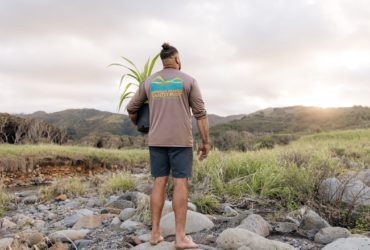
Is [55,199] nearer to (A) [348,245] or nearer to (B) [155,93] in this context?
(B) [155,93]

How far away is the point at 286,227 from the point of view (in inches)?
219

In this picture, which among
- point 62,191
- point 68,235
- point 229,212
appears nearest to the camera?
point 68,235

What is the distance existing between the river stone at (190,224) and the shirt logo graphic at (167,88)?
176 cm

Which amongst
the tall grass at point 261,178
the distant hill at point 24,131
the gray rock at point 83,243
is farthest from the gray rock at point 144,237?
the distant hill at point 24,131

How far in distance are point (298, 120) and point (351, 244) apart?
244 ft

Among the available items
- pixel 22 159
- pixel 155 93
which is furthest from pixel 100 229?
pixel 22 159

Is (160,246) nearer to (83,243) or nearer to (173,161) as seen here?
(173,161)

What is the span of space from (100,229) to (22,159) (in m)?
12.6

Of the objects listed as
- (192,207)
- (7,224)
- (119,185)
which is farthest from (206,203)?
(119,185)

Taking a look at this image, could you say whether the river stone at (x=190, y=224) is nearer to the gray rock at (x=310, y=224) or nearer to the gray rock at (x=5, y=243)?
the gray rock at (x=310, y=224)

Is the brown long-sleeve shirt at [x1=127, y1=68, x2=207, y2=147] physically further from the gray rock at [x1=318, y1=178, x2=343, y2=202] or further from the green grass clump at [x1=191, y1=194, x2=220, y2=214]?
the gray rock at [x1=318, y1=178, x2=343, y2=202]

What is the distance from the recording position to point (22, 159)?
17.7 meters

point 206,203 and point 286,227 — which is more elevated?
point 206,203

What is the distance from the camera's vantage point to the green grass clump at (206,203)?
6.74 meters
